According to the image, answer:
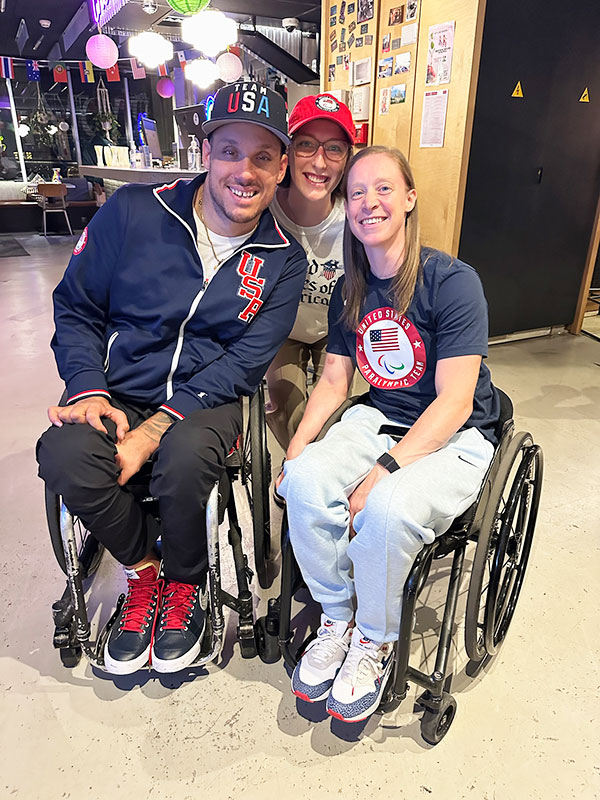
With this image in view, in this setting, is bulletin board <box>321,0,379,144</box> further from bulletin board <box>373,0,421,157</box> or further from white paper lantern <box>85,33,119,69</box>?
white paper lantern <box>85,33,119,69</box>

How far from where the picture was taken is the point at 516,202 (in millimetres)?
3471

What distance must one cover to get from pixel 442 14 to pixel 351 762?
3.42 metres

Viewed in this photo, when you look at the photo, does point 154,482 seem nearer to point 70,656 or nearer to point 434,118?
point 70,656

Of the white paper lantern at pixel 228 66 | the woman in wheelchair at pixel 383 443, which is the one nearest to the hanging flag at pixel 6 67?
the white paper lantern at pixel 228 66

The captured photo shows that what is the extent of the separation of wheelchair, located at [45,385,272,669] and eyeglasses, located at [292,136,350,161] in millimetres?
746

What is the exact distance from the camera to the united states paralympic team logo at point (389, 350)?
1.36m

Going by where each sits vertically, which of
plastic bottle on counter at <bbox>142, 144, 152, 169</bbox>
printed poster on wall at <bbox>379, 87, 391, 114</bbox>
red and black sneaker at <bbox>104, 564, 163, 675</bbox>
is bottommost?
red and black sneaker at <bbox>104, 564, 163, 675</bbox>

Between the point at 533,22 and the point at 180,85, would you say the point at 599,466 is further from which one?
the point at 180,85

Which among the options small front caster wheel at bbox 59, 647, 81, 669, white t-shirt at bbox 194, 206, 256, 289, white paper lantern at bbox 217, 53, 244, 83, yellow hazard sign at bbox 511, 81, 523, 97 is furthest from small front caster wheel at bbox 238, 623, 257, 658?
white paper lantern at bbox 217, 53, 244, 83

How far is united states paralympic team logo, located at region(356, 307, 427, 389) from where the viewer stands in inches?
53.5

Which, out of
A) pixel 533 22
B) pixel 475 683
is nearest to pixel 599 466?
pixel 475 683

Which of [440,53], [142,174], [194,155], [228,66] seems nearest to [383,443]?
[440,53]

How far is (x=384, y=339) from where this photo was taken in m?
1.39

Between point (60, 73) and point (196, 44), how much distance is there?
5.71 metres
